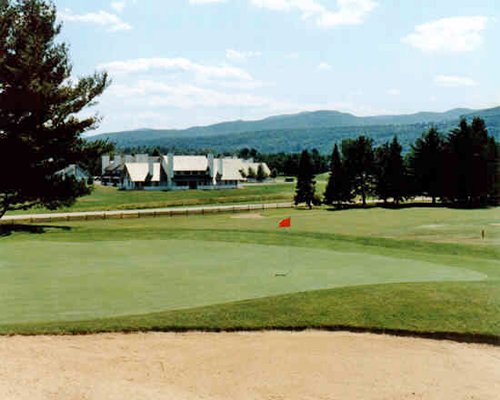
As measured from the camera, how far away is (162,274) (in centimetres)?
1608

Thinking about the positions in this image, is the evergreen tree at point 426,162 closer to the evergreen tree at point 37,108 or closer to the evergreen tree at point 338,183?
the evergreen tree at point 338,183

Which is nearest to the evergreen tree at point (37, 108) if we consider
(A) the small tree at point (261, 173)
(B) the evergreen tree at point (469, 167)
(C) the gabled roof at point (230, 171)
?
(B) the evergreen tree at point (469, 167)

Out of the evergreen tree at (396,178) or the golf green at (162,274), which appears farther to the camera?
the evergreen tree at (396,178)

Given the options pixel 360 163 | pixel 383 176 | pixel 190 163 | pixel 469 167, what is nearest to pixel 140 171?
pixel 190 163

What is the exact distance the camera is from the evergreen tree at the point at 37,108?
102 feet

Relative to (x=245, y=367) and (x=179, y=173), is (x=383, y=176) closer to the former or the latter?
(x=179, y=173)

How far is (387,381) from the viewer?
912cm

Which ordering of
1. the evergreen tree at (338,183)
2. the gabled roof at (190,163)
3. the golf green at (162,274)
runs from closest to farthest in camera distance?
the golf green at (162,274), the evergreen tree at (338,183), the gabled roof at (190,163)

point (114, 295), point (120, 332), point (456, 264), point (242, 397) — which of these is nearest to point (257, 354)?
point (242, 397)

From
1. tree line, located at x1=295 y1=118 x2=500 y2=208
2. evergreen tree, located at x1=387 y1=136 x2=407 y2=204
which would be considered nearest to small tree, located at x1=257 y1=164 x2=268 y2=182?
tree line, located at x1=295 y1=118 x2=500 y2=208

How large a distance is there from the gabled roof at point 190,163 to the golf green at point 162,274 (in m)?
89.8

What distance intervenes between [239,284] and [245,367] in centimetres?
534

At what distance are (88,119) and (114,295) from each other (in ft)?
73.2

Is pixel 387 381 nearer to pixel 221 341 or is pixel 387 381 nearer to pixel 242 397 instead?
pixel 242 397
